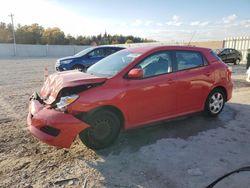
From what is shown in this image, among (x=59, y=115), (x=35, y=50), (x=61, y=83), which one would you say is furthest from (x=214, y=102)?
(x=35, y=50)

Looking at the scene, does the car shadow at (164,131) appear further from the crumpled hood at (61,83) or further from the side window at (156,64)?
the crumpled hood at (61,83)

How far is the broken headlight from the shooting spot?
3.75m

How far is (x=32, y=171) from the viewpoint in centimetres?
356

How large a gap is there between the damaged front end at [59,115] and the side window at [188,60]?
188cm

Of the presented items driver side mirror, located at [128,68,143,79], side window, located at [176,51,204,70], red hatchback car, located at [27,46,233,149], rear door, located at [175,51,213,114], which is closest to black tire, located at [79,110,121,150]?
red hatchback car, located at [27,46,233,149]

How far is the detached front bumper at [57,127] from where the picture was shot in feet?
11.9

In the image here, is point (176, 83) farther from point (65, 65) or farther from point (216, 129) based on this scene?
point (65, 65)

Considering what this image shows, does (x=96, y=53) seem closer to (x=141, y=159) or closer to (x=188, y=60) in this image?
(x=188, y=60)

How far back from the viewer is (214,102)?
5848 millimetres

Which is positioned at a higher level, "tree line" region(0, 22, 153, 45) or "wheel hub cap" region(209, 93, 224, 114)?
"tree line" region(0, 22, 153, 45)

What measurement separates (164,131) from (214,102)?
1628mm

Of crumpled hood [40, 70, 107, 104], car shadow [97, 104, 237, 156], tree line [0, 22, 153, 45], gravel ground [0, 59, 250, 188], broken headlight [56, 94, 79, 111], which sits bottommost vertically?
gravel ground [0, 59, 250, 188]

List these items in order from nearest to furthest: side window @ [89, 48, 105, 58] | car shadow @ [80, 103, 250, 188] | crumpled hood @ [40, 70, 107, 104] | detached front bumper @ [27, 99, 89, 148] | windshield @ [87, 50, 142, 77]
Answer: car shadow @ [80, 103, 250, 188] < detached front bumper @ [27, 99, 89, 148] < crumpled hood @ [40, 70, 107, 104] < windshield @ [87, 50, 142, 77] < side window @ [89, 48, 105, 58]

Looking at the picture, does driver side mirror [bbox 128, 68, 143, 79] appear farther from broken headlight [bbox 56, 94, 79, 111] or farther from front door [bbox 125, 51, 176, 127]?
broken headlight [bbox 56, 94, 79, 111]
